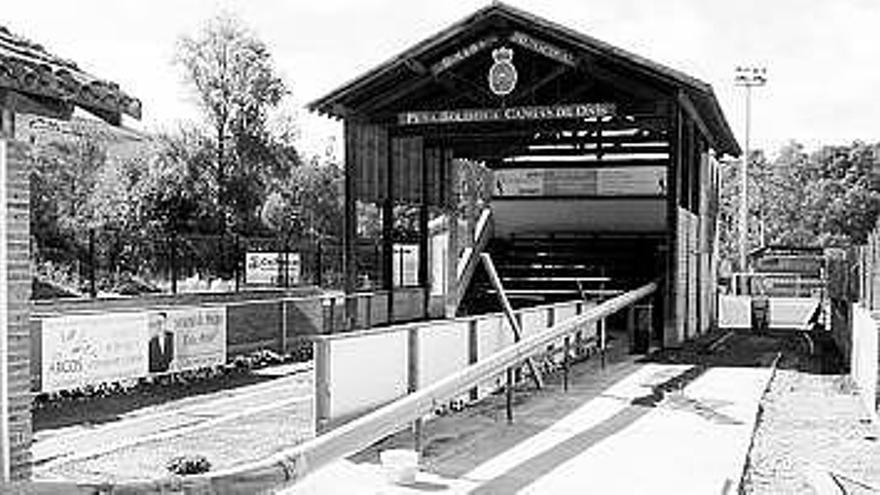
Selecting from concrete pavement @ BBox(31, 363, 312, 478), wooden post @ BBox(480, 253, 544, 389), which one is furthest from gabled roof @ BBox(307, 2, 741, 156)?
concrete pavement @ BBox(31, 363, 312, 478)

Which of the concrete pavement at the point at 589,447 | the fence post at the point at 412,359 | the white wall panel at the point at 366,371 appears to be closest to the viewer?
the concrete pavement at the point at 589,447

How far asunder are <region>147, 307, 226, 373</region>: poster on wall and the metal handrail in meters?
6.69

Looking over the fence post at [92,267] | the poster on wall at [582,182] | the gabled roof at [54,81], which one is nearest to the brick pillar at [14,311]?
the gabled roof at [54,81]

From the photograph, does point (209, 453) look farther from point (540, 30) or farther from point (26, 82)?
point (540, 30)

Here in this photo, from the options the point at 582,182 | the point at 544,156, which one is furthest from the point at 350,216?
the point at 544,156

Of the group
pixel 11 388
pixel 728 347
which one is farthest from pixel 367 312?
pixel 11 388

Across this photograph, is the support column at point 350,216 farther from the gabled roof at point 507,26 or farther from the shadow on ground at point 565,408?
the shadow on ground at point 565,408

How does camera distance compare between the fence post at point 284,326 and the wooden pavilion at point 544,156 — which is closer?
the fence post at point 284,326

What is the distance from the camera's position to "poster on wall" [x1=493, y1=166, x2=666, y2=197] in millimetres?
29938

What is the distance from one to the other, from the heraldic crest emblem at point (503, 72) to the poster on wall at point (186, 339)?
8198mm

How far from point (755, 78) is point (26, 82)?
2338 inches

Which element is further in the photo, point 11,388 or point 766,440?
point 766,440

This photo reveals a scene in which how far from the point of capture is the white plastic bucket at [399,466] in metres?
8.95

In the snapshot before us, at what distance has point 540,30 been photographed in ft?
74.4
